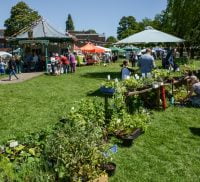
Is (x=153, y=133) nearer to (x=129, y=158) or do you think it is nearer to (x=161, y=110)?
(x=129, y=158)

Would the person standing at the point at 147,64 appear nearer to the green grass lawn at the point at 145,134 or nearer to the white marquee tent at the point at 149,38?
the green grass lawn at the point at 145,134

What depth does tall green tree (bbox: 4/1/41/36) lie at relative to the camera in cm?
6969

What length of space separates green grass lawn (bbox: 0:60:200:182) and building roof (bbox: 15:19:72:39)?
15.3 m

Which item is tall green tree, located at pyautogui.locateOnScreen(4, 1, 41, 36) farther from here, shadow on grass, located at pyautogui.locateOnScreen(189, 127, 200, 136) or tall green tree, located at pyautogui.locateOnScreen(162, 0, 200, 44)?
shadow on grass, located at pyautogui.locateOnScreen(189, 127, 200, 136)

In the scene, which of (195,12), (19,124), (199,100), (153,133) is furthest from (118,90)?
(195,12)

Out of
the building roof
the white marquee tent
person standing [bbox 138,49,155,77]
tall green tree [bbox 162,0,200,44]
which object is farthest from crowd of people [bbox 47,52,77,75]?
person standing [bbox 138,49,155,77]

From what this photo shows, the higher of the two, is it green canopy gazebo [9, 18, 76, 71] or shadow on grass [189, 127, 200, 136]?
green canopy gazebo [9, 18, 76, 71]

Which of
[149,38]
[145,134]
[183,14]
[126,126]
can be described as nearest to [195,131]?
[145,134]

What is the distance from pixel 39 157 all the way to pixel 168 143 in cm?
404

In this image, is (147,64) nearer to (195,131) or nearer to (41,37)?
(195,131)

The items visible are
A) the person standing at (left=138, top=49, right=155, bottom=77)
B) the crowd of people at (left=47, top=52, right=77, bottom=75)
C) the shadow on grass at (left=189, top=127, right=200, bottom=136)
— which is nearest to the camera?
the shadow on grass at (left=189, top=127, right=200, bottom=136)

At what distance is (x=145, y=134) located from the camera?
9742mm

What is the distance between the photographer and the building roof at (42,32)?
3219cm

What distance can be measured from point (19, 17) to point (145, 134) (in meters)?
64.0
